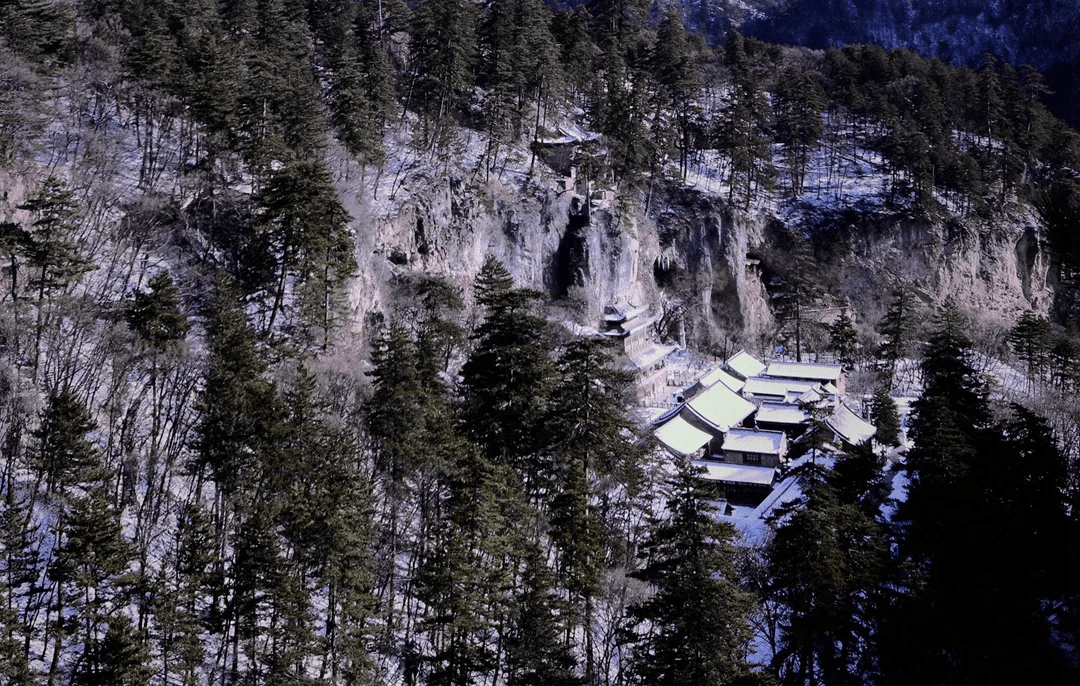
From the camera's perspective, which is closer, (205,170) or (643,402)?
(205,170)

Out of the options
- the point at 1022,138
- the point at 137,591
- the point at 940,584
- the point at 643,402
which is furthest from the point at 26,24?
the point at 1022,138

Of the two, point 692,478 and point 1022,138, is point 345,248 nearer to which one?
point 692,478

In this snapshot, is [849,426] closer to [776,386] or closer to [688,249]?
[776,386]

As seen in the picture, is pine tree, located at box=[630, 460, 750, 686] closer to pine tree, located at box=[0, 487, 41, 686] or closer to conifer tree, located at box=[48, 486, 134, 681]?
conifer tree, located at box=[48, 486, 134, 681]

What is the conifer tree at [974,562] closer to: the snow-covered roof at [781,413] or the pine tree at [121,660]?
the snow-covered roof at [781,413]

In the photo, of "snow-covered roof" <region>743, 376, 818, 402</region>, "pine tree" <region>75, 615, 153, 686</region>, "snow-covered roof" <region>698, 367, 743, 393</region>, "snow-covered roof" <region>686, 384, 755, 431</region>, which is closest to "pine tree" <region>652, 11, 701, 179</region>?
"snow-covered roof" <region>698, 367, 743, 393</region>

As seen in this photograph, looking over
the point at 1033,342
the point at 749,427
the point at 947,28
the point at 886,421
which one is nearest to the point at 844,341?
the point at 1033,342
